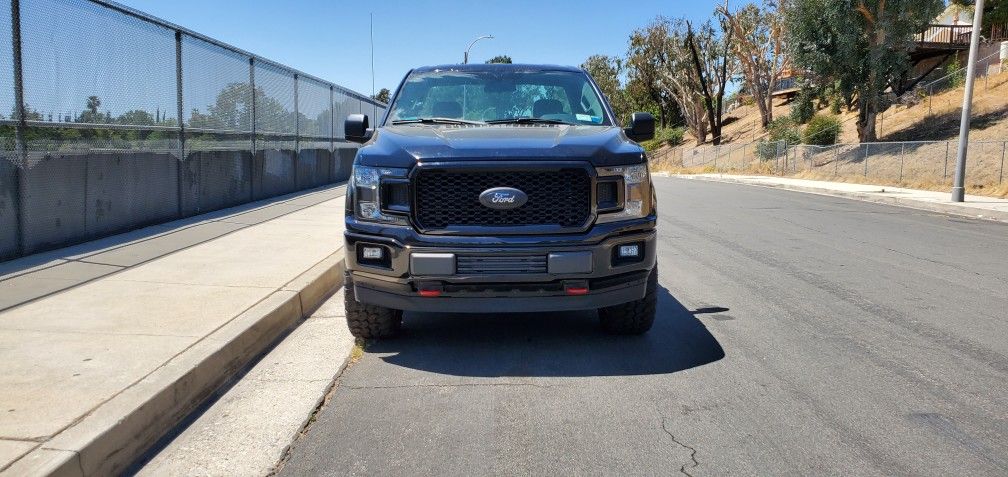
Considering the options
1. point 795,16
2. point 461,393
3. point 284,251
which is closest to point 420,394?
point 461,393

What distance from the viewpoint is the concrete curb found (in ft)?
10.7

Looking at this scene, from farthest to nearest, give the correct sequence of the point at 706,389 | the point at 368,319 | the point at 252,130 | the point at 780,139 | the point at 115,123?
the point at 780,139 → the point at 252,130 → the point at 115,123 → the point at 368,319 → the point at 706,389

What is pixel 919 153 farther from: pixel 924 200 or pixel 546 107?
pixel 546 107

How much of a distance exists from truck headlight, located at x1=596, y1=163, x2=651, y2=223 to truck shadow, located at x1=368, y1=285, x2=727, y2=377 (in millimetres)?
947

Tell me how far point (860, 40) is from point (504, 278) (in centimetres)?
3110

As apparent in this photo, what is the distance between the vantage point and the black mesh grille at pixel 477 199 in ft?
16.3

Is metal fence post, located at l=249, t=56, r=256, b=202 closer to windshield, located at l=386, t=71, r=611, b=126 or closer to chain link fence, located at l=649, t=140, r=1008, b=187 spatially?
windshield, located at l=386, t=71, r=611, b=126

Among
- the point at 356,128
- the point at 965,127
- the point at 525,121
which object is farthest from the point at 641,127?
the point at 965,127

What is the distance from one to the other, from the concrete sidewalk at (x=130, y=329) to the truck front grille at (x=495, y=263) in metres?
1.52

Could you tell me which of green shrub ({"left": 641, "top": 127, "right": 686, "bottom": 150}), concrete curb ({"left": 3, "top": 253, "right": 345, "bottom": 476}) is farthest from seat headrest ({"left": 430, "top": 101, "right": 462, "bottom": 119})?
green shrub ({"left": 641, "top": 127, "right": 686, "bottom": 150})

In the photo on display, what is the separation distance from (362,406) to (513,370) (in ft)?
3.46

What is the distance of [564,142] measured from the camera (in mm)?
5145

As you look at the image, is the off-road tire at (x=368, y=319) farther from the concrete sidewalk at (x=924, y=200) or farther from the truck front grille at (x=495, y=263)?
the concrete sidewalk at (x=924, y=200)

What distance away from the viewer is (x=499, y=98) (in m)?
6.61
